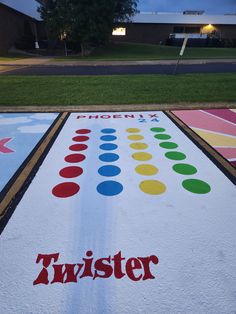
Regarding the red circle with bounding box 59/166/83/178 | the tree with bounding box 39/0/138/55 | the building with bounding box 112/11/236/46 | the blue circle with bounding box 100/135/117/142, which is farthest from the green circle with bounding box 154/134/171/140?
the building with bounding box 112/11/236/46

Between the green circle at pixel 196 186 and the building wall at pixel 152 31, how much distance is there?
45.9 m

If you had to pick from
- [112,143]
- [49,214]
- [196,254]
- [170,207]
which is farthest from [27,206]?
[112,143]

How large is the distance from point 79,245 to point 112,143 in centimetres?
234

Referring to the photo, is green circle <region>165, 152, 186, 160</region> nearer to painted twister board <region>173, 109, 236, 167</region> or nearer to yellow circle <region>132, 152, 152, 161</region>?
yellow circle <region>132, 152, 152, 161</region>

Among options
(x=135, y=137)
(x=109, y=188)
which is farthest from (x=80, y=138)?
(x=109, y=188)

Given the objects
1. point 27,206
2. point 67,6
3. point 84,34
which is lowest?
point 27,206

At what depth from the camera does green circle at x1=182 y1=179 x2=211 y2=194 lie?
2.95 m

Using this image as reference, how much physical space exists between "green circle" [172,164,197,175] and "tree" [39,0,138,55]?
75.7 feet

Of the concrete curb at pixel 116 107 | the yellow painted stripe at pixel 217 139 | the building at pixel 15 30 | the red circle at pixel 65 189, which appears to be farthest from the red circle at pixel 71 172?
the building at pixel 15 30

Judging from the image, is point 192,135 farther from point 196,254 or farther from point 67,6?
point 67,6

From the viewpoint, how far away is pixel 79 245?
86.9 inches

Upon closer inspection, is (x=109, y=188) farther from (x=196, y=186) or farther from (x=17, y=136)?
(x=17, y=136)

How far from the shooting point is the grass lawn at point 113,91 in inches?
281

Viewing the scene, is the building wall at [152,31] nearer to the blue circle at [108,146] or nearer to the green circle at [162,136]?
the green circle at [162,136]
